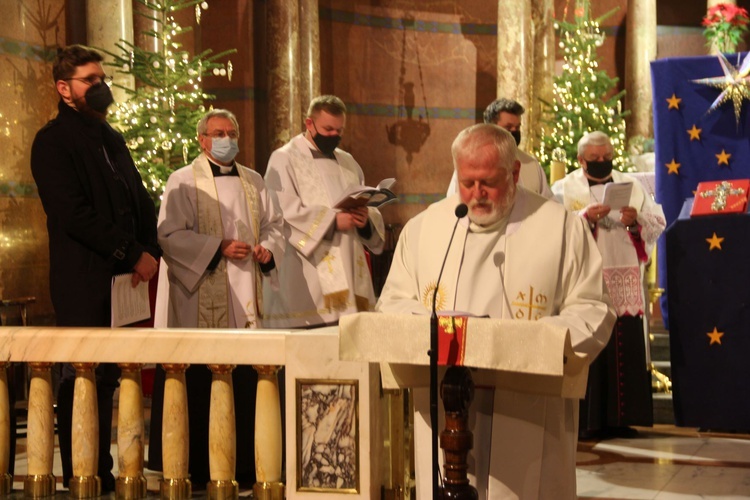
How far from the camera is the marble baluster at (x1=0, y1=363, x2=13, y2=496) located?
4.33 m

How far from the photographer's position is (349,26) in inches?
513

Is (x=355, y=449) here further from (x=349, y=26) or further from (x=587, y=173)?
(x=349, y=26)

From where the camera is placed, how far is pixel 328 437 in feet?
13.1

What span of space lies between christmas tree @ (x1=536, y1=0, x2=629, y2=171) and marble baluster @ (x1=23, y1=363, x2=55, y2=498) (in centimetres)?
801

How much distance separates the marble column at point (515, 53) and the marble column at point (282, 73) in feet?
7.83

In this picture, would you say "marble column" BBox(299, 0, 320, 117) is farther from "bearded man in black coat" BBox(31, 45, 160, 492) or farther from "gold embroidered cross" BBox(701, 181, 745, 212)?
"bearded man in black coat" BBox(31, 45, 160, 492)

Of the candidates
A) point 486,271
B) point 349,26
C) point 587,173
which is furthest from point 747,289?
point 349,26

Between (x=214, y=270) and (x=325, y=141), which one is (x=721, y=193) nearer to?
(x=325, y=141)

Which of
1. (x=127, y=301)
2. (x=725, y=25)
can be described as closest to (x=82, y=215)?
(x=127, y=301)

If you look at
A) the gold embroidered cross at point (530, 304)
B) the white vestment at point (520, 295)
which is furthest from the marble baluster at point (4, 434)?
the gold embroidered cross at point (530, 304)

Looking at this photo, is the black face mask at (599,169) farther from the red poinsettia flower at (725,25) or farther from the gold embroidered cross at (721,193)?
the red poinsettia flower at (725,25)

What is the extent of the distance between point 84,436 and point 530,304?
5.95ft

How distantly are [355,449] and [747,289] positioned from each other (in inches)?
146

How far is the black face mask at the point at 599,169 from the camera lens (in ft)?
23.1
